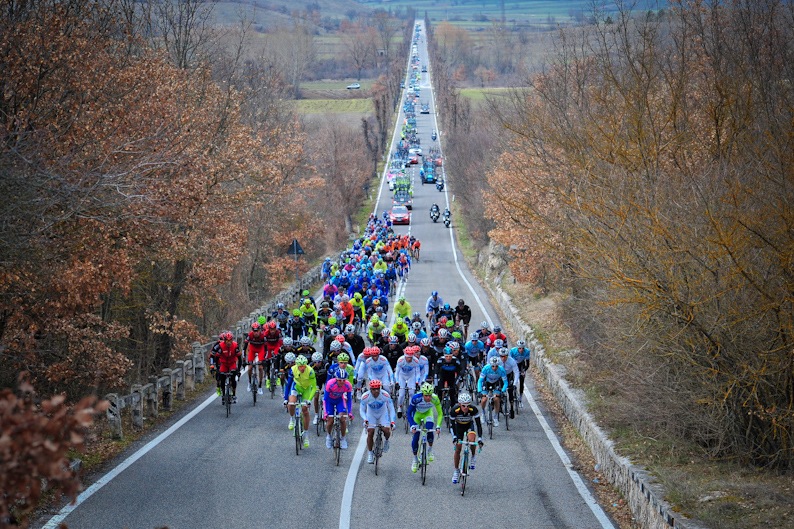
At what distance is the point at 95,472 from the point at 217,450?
2.27m

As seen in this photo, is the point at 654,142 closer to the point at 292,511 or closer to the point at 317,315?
the point at 292,511

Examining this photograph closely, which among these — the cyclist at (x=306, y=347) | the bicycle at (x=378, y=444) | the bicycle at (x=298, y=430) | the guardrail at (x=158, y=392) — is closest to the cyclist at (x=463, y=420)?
the bicycle at (x=378, y=444)

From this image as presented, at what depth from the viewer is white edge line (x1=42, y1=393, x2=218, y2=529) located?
1258 cm

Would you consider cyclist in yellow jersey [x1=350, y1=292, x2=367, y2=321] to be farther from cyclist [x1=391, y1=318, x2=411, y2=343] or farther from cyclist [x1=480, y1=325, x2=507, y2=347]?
cyclist [x1=480, y1=325, x2=507, y2=347]

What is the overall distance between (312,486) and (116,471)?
122 inches

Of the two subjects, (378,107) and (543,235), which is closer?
(543,235)

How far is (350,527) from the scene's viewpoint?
12586 mm

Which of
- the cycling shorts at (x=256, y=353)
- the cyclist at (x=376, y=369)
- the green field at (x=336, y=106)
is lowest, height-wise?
the cycling shorts at (x=256, y=353)

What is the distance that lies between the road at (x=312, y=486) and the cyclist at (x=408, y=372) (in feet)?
2.93

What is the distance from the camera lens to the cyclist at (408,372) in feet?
59.3

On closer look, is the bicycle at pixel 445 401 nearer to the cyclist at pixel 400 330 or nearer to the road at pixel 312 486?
the road at pixel 312 486

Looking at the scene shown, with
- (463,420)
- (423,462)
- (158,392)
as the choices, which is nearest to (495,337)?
(463,420)

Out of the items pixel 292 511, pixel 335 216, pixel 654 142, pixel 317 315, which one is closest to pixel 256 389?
pixel 317 315

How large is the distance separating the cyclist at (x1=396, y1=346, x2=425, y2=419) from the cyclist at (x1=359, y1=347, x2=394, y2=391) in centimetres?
25
